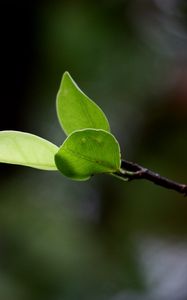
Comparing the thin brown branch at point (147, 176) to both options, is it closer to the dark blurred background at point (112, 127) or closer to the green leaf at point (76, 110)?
the green leaf at point (76, 110)

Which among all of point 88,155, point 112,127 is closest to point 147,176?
point 88,155

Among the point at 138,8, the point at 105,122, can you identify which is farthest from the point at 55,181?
the point at 105,122

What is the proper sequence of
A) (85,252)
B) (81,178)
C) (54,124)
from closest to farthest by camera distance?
(81,178)
(85,252)
(54,124)

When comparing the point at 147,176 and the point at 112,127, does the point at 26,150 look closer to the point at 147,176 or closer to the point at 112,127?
the point at 147,176

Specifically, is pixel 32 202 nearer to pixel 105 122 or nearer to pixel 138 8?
pixel 138 8

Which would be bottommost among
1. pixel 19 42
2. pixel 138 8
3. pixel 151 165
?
pixel 151 165

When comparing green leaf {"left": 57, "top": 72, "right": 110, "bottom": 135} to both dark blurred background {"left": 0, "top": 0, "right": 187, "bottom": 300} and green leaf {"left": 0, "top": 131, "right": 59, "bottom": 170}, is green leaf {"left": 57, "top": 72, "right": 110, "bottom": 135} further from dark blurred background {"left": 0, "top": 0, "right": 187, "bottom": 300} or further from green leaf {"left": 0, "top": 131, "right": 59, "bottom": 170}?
dark blurred background {"left": 0, "top": 0, "right": 187, "bottom": 300}

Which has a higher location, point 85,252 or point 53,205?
point 53,205
